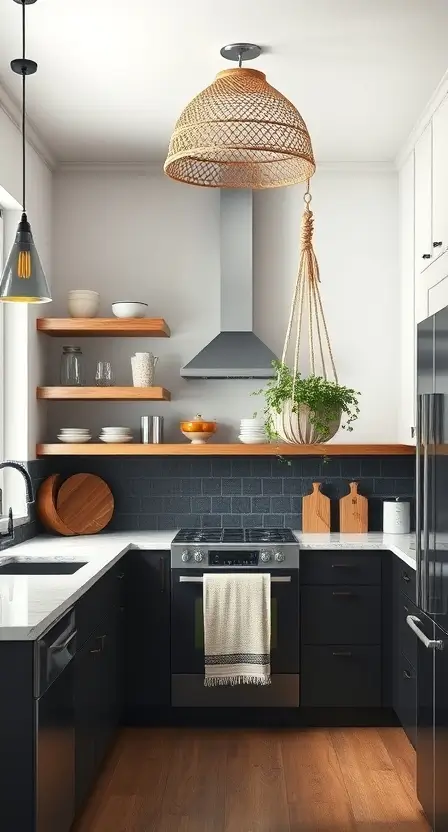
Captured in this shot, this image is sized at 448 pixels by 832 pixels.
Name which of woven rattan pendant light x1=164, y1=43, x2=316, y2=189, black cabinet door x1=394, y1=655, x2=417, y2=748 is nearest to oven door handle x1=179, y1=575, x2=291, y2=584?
black cabinet door x1=394, y1=655, x2=417, y2=748

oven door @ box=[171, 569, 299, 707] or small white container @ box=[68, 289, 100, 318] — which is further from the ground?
small white container @ box=[68, 289, 100, 318]

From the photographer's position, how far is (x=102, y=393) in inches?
187

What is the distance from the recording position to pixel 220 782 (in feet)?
12.3

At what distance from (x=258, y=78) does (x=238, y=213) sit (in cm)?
219

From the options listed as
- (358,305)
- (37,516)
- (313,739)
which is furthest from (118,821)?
(358,305)

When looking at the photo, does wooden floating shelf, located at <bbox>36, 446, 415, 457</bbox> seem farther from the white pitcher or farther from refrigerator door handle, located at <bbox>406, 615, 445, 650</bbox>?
refrigerator door handle, located at <bbox>406, 615, 445, 650</bbox>

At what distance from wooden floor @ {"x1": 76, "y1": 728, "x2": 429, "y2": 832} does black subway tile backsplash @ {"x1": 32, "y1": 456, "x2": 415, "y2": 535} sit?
1.19m

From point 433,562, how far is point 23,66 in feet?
8.25

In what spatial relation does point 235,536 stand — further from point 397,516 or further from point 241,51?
point 241,51

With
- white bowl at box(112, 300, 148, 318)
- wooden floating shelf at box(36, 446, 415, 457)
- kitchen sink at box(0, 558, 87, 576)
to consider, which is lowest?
kitchen sink at box(0, 558, 87, 576)

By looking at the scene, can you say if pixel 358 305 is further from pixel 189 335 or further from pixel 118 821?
pixel 118 821

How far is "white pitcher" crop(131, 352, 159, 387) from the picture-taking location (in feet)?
15.8

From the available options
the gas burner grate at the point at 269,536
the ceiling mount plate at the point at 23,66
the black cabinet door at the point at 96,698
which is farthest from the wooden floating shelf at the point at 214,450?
the ceiling mount plate at the point at 23,66

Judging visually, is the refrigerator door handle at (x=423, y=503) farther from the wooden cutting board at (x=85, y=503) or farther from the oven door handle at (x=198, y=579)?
the wooden cutting board at (x=85, y=503)
